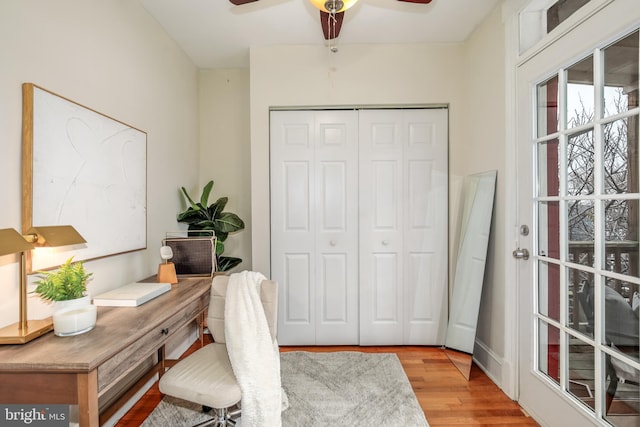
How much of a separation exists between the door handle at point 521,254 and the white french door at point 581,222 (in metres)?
0.04

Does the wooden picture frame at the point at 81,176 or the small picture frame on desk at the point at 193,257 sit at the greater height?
the wooden picture frame at the point at 81,176

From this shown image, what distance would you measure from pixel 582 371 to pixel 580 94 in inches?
54.3

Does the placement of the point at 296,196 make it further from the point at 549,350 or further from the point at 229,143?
the point at 549,350

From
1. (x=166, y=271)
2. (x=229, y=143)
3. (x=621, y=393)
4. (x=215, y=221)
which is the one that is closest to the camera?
(x=621, y=393)


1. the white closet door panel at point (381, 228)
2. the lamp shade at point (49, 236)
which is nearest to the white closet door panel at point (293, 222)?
the white closet door panel at point (381, 228)

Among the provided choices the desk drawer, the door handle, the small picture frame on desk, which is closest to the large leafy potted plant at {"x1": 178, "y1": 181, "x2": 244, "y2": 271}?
the small picture frame on desk

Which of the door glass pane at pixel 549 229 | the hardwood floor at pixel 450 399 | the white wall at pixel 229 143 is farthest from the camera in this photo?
the white wall at pixel 229 143

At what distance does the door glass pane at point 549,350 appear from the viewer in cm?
180

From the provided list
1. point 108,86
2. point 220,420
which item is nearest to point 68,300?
point 220,420

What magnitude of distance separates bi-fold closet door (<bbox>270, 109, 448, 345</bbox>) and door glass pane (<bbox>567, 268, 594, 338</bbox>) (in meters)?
1.26

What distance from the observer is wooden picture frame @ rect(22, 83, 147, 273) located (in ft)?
4.55

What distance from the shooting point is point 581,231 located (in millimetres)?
1613

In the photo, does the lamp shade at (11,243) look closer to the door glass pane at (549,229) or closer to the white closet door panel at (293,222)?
the white closet door panel at (293,222)

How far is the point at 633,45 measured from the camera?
1.34 metres
